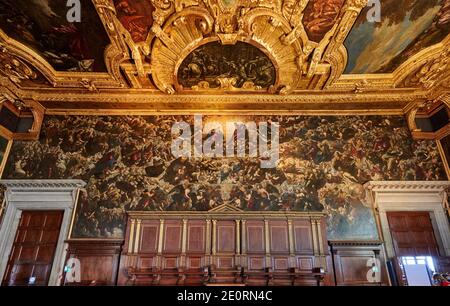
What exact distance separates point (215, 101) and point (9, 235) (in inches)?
307

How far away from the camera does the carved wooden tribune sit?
26.6 feet

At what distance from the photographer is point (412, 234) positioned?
884 centimetres

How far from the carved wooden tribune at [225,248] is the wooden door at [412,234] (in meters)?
2.31

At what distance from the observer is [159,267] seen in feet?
27.1

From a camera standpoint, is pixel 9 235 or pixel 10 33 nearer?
pixel 10 33

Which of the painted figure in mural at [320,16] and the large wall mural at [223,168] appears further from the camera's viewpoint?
the large wall mural at [223,168]

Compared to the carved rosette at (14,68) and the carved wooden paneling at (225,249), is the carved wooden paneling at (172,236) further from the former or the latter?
the carved rosette at (14,68)

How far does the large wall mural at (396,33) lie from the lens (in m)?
6.98

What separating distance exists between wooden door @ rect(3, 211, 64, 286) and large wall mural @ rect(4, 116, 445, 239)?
2.87ft

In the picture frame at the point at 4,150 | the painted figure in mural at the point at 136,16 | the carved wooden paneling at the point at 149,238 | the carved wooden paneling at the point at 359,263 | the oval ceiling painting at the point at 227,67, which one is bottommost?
the carved wooden paneling at the point at 359,263

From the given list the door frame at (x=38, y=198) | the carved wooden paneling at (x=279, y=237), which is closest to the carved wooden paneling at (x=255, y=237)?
the carved wooden paneling at (x=279, y=237)

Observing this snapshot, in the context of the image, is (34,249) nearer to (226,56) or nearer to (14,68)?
(14,68)

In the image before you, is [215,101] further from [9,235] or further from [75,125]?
[9,235]

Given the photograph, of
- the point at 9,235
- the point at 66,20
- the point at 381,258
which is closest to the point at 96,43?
the point at 66,20
